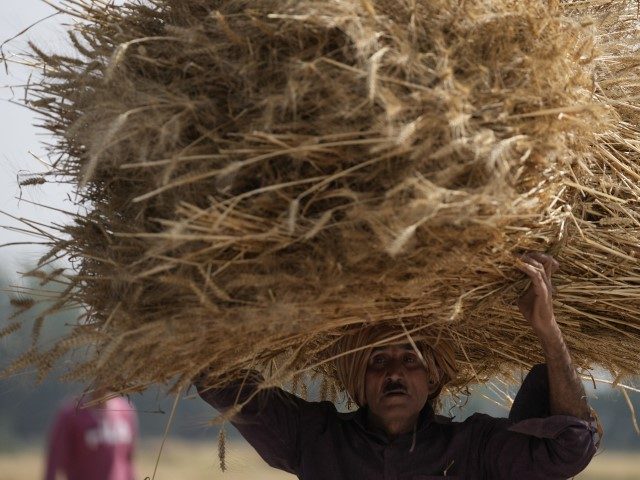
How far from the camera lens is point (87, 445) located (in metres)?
5.13

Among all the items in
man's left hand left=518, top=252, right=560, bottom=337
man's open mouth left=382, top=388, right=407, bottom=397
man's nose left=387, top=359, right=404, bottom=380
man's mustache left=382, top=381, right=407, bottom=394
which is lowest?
man's open mouth left=382, top=388, right=407, bottom=397

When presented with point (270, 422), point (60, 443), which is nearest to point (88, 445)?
point (60, 443)

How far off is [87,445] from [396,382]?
8.43 ft

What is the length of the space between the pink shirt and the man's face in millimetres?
2334

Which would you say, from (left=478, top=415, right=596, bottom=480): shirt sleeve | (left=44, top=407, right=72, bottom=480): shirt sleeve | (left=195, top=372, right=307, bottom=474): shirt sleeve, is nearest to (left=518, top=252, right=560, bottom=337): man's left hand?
(left=478, top=415, right=596, bottom=480): shirt sleeve

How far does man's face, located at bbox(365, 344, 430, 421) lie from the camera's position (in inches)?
116

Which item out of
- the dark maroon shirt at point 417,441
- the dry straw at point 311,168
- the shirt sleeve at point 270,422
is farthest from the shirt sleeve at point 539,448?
the shirt sleeve at point 270,422

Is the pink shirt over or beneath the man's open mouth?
over

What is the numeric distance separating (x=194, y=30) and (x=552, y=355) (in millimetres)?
1143

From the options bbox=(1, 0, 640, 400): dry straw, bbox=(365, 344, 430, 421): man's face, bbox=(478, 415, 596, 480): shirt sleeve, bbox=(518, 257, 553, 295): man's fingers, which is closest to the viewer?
bbox=(1, 0, 640, 400): dry straw

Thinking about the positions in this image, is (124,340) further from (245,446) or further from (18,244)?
(245,446)

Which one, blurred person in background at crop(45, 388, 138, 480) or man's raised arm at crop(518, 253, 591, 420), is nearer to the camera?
man's raised arm at crop(518, 253, 591, 420)

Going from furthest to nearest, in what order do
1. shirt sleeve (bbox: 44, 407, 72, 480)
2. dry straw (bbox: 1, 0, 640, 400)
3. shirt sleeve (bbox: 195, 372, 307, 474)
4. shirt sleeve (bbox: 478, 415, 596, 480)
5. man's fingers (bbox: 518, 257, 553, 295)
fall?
1. shirt sleeve (bbox: 44, 407, 72, 480)
2. shirt sleeve (bbox: 195, 372, 307, 474)
3. shirt sleeve (bbox: 478, 415, 596, 480)
4. man's fingers (bbox: 518, 257, 553, 295)
5. dry straw (bbox: 1, 0, 640, 400)

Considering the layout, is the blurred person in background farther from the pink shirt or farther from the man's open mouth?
the man's open mouth
